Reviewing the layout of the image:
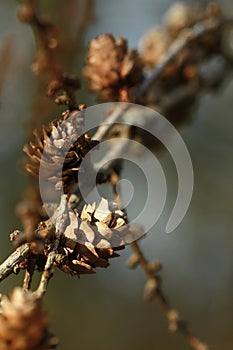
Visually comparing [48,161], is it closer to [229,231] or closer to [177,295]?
[229,231]

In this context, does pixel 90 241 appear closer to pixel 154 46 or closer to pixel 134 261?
pixel 134 261

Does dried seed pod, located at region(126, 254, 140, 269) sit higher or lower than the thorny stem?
higher

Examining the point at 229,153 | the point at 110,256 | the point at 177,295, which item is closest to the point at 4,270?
the point at 110,256

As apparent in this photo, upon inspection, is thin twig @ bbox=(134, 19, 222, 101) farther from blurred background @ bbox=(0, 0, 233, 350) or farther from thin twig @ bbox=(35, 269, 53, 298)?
thin twig @ bbox=(35, 269, 53, 298)

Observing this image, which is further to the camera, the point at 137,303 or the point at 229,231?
the point at 137,303

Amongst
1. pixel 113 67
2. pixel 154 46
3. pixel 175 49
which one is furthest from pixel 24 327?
pixel 154 46

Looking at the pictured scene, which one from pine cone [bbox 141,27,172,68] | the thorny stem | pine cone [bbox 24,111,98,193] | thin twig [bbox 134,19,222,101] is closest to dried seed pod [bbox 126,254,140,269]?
the thorny stem

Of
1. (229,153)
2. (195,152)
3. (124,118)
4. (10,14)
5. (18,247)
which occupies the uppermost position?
(10,14)
